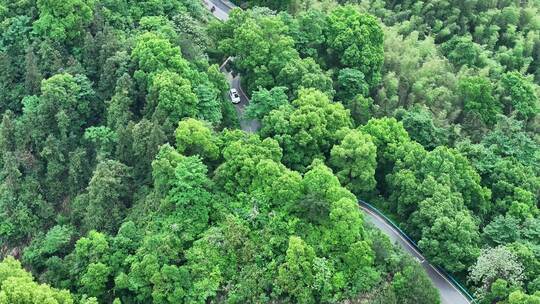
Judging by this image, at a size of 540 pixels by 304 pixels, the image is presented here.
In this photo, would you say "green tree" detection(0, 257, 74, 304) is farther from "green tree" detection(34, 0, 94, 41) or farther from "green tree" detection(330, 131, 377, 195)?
"green tree" detection(34, 0, 94, 41)

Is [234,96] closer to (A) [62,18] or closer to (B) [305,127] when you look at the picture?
(B) [305,127]

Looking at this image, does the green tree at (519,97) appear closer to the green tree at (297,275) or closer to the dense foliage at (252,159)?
the dense foliage at (252,159)

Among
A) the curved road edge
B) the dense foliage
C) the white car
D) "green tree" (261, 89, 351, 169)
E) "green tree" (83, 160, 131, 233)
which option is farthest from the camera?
the white car

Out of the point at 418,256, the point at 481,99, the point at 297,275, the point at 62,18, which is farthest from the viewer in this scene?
the point at 481,99

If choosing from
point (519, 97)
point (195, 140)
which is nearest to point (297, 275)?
point (195, 140)

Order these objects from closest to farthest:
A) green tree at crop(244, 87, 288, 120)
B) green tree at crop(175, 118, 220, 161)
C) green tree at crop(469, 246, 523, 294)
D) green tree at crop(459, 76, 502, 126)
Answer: green tree at crop(469, 246, 523, 294) → green tree at crop(175, 118, 220, 161) → green tree at crop(244, 87, 288, 120) → green tree at crop(459, 76, 502, 126)

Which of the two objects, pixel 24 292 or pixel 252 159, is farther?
pixel 252 159

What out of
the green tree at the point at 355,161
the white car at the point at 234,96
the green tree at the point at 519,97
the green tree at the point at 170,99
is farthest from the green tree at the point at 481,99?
the green tree at the point at 170,99

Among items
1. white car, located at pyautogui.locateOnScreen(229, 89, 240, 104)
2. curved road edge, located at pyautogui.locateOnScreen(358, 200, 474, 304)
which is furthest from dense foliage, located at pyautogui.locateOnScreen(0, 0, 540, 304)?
white car, located at pyautogui.locateOnScreen(229, 89, 240, 104)
